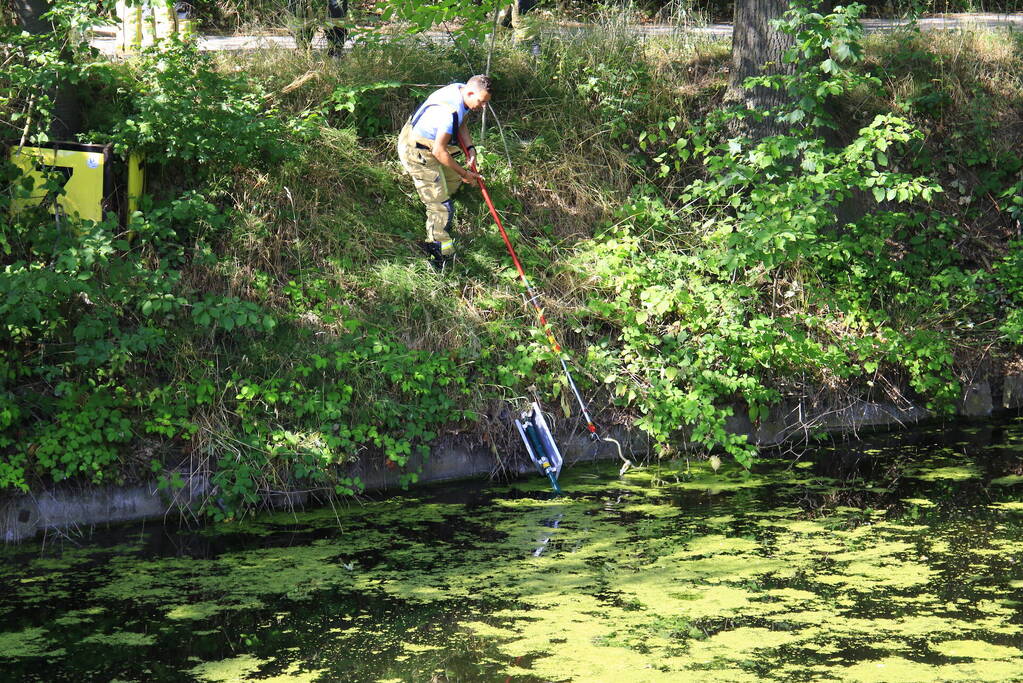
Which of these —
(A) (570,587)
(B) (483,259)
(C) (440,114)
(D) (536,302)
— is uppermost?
(C) (440,114)

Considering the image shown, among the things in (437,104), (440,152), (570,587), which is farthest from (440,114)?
(570,587)

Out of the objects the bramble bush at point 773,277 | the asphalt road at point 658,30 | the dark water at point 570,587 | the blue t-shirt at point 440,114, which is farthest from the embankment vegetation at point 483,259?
the blue t-shirt at point 440,114

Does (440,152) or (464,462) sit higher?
(440,152)

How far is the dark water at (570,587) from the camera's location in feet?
16.4

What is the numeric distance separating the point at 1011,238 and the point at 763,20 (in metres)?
2.94

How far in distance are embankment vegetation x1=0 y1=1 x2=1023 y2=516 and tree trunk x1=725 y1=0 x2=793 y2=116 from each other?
1.02 ft

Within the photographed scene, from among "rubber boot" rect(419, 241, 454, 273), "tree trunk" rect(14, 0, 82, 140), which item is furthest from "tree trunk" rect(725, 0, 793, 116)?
"tree trunk" rect(14, 0, 82, 140)

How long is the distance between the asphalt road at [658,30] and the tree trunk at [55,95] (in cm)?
146

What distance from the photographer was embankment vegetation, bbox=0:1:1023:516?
285 inches

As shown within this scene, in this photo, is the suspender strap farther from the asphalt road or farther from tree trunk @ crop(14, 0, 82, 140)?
tree trunk @ crop(14, 0, 82, 140)

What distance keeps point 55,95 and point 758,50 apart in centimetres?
566

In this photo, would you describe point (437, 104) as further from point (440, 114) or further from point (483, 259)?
point (483, 259)

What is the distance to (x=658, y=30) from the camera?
11703 mm

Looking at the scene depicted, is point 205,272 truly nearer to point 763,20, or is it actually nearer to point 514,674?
point 514,674
